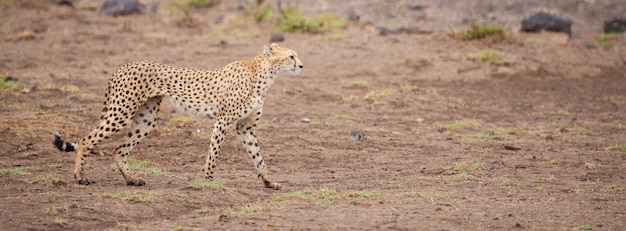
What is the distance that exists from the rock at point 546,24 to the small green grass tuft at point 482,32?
1209 mm

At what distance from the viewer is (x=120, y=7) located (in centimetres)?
2273

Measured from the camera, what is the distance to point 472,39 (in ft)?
66.9

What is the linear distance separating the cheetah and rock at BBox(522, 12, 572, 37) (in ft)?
40.0

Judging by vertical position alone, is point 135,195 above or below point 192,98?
below

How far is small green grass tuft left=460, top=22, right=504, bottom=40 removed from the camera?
799 inches

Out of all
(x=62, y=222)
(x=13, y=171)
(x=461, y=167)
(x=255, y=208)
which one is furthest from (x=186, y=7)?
(x=62, y=222)

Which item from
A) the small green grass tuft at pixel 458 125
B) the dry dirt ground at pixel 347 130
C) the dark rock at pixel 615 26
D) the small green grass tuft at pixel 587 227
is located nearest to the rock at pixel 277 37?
the dry dirt ground at pixel 347 130

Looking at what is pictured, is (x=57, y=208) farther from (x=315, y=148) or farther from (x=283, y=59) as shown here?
(x=315, y=148)

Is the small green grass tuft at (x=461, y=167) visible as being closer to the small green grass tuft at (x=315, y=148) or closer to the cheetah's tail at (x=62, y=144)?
the small green grass tuft at (x=315, y=148)

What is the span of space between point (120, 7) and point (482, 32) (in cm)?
853

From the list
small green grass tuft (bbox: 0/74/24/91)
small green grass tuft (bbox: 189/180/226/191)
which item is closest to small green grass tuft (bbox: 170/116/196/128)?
small green grass tuft (bbox: 0/74/24/91)

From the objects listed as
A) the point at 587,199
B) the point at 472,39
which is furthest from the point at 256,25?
the point at 587,199

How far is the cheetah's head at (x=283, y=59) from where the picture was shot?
33.5ft

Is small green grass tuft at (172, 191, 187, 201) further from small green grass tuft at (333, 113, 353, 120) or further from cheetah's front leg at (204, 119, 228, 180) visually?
small green grass tuft at (333, 113, 353, 120)
